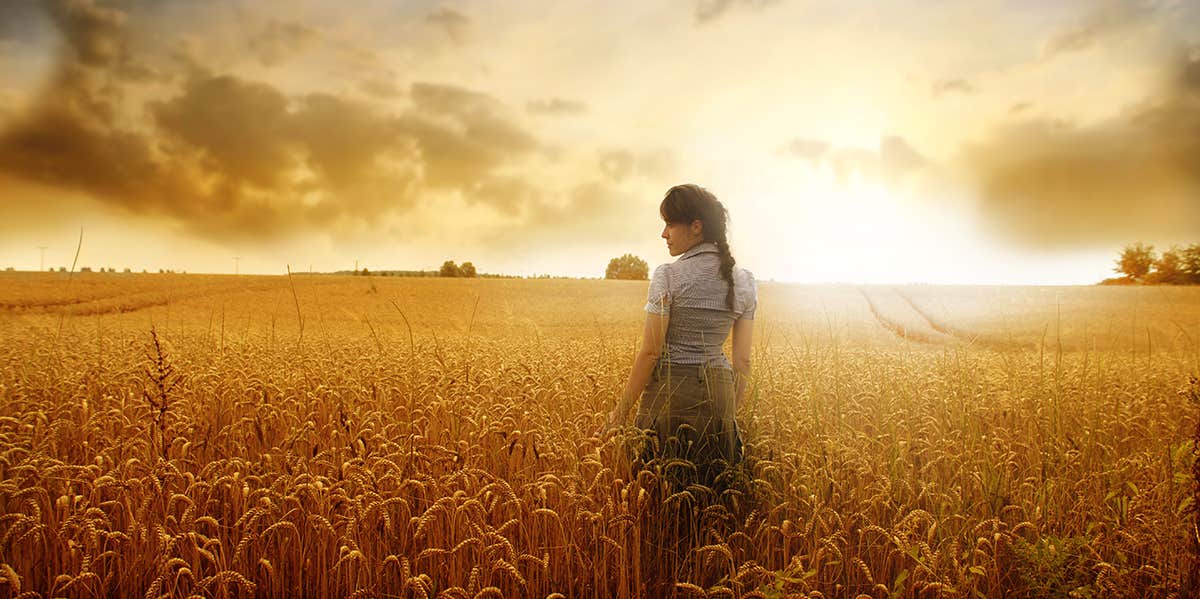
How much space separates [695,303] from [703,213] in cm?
51

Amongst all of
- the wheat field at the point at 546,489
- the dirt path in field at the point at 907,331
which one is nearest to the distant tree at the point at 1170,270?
the dirt path in field at the point at 907,331

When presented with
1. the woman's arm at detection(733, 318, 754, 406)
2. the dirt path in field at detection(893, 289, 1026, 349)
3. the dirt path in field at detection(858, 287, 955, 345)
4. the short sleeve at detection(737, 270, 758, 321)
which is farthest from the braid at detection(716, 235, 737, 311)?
the dirt path in field at detection(858, 287, 955, 345)

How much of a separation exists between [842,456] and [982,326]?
1979 cm

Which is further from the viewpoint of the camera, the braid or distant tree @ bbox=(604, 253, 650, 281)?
distant tree @ bbox=(604, 253, 650, 281)

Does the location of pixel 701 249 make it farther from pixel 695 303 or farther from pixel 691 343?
pixel 691 343

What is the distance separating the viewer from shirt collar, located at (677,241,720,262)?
11.5 ft

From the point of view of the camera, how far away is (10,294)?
82.9 ft

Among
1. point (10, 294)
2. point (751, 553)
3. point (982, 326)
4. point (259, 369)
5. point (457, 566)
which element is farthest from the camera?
point (10, 294)

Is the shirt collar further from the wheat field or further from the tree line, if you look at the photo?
the tree line

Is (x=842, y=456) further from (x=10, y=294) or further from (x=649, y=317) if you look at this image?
(x=10, y=294)

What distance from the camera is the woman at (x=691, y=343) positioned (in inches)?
137

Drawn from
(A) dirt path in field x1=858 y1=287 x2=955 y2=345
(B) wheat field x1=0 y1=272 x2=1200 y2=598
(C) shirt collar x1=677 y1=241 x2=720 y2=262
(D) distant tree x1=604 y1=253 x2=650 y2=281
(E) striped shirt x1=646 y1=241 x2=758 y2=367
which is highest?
(D) distant tree x1=604 y1=253 x2=650 y2=281

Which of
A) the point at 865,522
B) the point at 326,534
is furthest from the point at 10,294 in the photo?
the point at 865,522

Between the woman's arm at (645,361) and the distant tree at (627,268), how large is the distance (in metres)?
45.4
